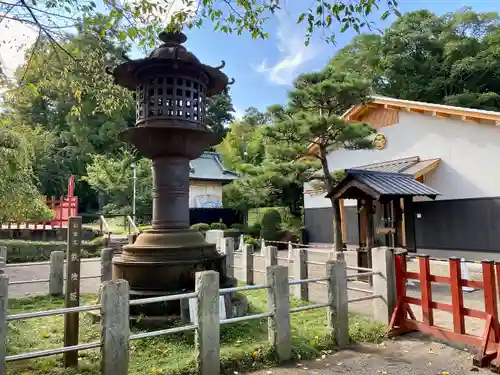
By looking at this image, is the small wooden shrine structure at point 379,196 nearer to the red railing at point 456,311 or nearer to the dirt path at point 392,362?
the red railing at point 456,311

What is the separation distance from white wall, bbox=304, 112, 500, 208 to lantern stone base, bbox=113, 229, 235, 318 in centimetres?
1055

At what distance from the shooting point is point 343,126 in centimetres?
1125

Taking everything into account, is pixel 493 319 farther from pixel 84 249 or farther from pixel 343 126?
pixel 84 249

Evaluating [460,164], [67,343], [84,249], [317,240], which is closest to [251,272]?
[67,343]

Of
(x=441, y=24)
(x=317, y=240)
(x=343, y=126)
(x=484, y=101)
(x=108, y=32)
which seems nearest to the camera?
(x=108, y=32)

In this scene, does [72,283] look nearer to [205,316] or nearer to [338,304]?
[205,316]

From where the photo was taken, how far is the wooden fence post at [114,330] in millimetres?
3615

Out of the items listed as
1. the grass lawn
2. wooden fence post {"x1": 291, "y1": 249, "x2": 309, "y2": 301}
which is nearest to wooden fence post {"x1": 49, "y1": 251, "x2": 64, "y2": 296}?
the grass lawn

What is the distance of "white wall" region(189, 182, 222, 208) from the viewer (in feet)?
87.6

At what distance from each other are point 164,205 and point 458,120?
11.8 m

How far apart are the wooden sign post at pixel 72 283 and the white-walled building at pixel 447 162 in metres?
8.22

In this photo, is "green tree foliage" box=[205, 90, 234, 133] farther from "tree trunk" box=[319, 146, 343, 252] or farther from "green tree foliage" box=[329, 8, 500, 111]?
"tree trunk" box=[319, 146, 343, 252]

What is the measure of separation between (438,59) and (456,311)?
24.5m

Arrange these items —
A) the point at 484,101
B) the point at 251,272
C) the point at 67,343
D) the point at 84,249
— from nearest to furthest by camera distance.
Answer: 1. the point at 67,343
2. the point at 251,272
3. the point at 84,249
4. the point at 484,101
